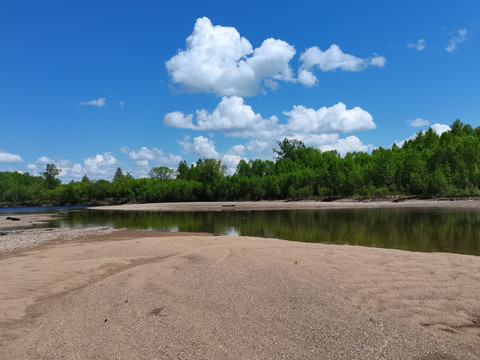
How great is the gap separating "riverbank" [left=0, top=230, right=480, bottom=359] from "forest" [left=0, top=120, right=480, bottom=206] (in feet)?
200

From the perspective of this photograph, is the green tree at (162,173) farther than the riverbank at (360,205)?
Yes

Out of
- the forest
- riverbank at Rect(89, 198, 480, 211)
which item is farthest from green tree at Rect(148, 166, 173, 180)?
riverbank at Rect(89, 198, 480, 211)

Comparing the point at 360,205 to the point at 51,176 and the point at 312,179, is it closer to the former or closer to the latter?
the point at 312,179

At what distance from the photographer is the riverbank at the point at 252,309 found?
539 cm

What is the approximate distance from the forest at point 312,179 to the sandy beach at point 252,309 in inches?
2406

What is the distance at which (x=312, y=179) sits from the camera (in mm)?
94625

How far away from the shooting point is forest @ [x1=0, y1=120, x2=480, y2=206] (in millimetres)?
67750

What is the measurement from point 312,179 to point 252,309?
9035 cm

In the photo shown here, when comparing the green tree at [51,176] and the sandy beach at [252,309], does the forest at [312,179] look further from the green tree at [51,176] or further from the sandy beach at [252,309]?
the sandy beach at [252,309]

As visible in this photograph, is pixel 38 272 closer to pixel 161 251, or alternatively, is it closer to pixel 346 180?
pixel 161 251

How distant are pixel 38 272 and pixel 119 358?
849cm

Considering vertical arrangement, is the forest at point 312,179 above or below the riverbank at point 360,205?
above

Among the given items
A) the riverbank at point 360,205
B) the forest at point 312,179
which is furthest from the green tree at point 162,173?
the riverbank at point 360,205

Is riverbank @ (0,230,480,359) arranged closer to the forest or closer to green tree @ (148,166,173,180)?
the forest
